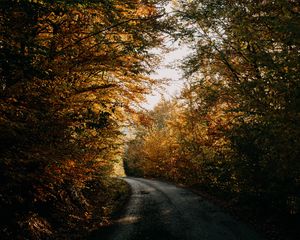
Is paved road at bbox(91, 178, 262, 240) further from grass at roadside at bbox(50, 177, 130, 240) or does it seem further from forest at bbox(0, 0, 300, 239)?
forest at bbox(0, 0, 300, 239)

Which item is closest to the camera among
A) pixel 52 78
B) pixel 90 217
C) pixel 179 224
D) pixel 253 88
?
pixel 52 78

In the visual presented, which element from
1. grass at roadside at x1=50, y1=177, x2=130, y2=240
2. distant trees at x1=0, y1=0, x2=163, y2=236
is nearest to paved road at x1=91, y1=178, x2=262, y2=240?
grass at roadside at x1=50, y1=177, x2=130, y2=240

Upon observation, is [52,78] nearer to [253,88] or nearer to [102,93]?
[102,93]

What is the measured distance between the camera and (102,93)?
8.09m

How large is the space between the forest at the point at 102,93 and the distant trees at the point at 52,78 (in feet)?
0.10

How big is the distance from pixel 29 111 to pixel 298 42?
6.03 m

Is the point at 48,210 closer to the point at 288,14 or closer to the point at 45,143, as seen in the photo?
the point at 45,143

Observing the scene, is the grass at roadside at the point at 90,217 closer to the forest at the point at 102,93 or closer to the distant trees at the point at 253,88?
the forest at the point at 102,93

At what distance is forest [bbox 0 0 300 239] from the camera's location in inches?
225

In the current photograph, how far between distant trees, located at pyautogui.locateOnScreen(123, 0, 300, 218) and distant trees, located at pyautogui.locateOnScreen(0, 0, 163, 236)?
1676mm

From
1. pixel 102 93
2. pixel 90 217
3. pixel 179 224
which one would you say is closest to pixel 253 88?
pixel 102 93

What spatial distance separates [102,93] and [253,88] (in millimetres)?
4444

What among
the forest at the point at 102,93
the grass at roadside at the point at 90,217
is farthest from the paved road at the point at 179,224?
the forest at the point at 102,93

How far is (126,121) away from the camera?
10836mm
